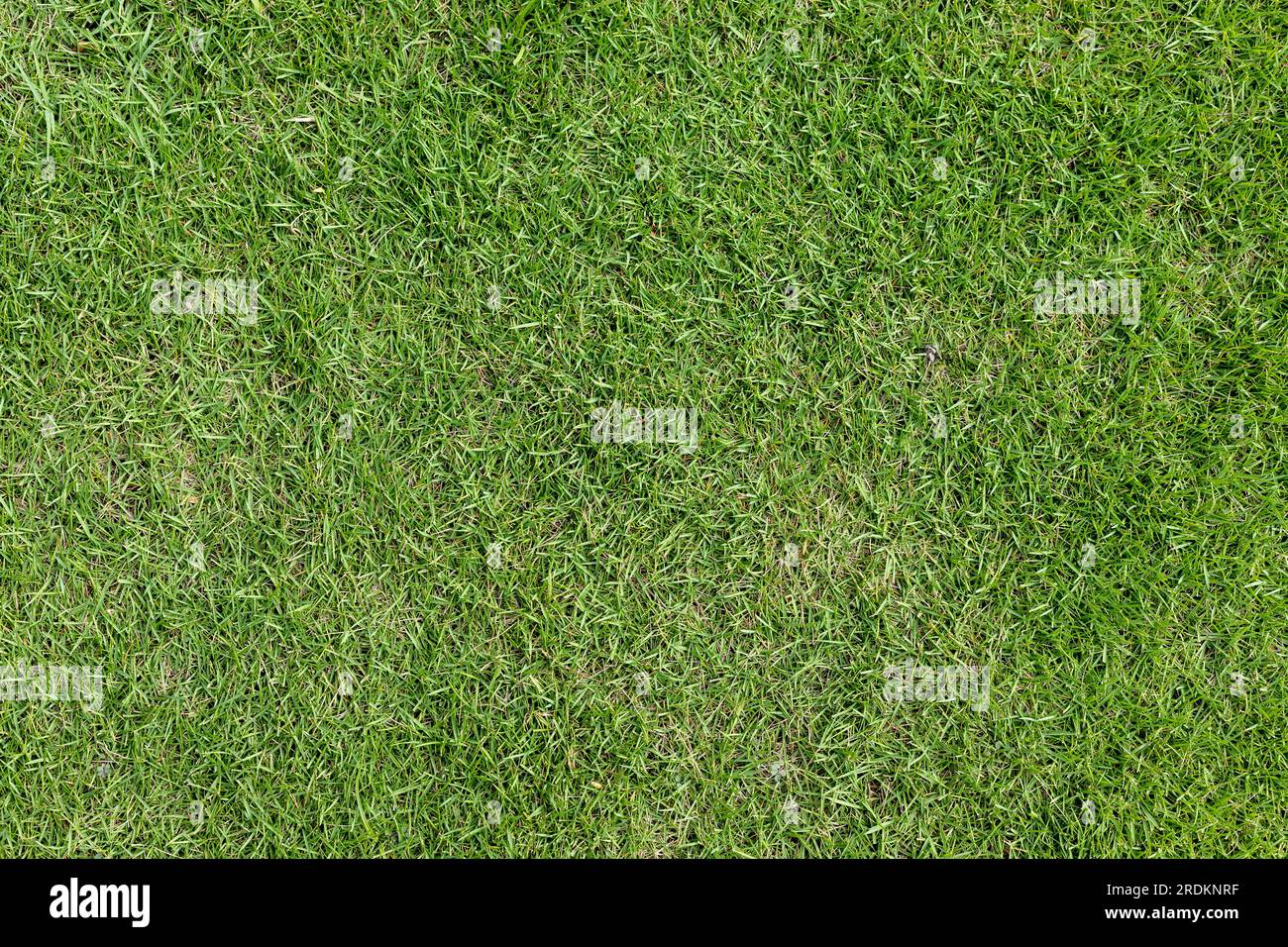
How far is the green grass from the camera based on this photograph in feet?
8.34

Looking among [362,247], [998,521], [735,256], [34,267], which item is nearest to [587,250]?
[735,256]

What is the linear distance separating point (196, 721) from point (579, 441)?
1475 mm

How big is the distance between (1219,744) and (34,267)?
4088 mm

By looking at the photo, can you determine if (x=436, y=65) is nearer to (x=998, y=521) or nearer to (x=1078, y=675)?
(x=998, y=521)

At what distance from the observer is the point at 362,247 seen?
8.49 ft

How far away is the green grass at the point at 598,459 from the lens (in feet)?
8.34

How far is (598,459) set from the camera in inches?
101

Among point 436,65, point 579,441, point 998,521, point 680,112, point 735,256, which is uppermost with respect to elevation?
point 436,65

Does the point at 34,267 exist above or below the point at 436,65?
below

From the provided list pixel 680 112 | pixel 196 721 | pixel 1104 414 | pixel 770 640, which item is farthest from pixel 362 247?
pixel 1104 414

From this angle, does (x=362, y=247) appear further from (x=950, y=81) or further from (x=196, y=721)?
(x=950, y=81)

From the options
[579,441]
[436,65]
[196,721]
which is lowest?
[196,721]

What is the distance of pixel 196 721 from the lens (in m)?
2.53

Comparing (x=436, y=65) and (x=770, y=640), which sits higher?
(x=436, y=65)
